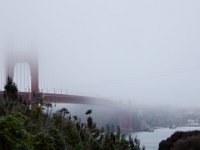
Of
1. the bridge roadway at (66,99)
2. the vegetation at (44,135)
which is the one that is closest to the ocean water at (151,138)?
the bridge roadway at (66,99)

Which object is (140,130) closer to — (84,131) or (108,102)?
(108,102)

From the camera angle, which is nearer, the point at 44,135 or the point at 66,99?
the point at 44,135

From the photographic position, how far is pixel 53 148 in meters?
13.7

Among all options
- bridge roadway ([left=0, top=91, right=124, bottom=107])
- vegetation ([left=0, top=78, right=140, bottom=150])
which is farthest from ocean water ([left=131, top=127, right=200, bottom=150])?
vegetation ([left=0, top=78, right=140, bottom=150])

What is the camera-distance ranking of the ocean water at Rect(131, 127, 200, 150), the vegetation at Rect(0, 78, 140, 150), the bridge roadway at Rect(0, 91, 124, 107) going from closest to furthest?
1. the vegetation at Rect(0, 78, 140, 150)
2. the bridge roadway at Rect(0, 91, 124, 107)
3. the ocean water at Rect(131, 127, 200, 150)

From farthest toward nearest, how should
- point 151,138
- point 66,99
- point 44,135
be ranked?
point 151,138
point 66,99
point 44,135

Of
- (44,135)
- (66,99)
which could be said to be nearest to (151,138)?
(66,99)

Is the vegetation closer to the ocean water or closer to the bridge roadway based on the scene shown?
the bridge roadway

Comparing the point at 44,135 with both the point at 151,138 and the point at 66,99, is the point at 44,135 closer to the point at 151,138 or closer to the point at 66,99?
the point at 66,99

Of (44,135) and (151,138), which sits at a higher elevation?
(44,135)

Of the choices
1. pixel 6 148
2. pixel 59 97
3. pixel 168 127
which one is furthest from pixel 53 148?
pixel 168 127

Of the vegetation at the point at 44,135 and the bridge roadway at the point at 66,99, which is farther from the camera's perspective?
the bridge roadway at the point at 66,99

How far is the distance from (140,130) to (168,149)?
191ft

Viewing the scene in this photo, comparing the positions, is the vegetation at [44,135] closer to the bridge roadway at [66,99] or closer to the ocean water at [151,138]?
the bridge roadway at [66,99]
